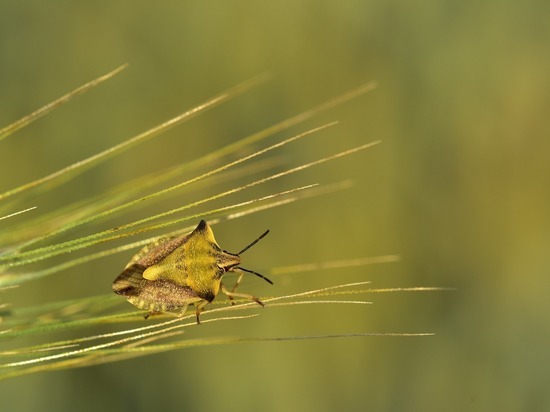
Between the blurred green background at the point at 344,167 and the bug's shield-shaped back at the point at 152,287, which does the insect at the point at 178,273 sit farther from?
the blurred green background at the point at 344,167

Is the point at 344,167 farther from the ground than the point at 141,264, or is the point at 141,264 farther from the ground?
the point at 141,264

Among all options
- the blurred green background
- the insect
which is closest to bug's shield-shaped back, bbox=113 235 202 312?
the insect

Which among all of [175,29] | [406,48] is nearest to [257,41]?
[175,29]

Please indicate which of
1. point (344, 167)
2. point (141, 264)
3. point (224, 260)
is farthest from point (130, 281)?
point (344, 167)

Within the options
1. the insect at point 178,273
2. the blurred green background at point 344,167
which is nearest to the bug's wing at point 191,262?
the insect at point 178,273

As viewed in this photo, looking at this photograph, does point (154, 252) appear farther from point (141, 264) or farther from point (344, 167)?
point (344, 167)
